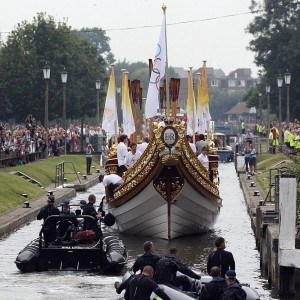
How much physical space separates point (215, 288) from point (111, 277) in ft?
23.7

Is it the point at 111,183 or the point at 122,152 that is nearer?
the point at 111,183

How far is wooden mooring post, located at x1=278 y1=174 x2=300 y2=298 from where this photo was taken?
85.9ft

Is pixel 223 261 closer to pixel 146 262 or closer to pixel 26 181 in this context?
pixel 146 262

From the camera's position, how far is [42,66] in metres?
87.1

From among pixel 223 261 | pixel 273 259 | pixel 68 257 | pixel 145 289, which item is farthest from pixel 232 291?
pixel 68 257

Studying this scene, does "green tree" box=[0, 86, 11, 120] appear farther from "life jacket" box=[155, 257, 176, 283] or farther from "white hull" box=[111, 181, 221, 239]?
"life jacket" box=[155, 257, 176, 283]

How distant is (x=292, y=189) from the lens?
26.8m

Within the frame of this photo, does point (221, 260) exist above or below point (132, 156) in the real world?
below

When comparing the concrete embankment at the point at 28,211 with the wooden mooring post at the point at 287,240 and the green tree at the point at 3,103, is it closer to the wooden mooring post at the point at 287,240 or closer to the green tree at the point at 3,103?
the wooden mooring post at the point at 287,240

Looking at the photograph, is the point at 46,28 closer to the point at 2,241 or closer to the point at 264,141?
the point at 264,141

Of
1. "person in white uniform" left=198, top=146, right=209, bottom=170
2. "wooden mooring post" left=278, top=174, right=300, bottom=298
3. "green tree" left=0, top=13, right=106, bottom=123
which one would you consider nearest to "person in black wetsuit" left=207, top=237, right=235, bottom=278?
"wooden mooring post" left=278, top=174, right=300, bottom=298

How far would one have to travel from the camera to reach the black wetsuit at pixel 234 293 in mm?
21125

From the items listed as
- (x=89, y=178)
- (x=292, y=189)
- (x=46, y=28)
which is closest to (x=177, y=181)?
(x=292, y=189)

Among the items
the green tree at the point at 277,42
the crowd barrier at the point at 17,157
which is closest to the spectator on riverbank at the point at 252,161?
the crowd barrier at the point at 17,157
